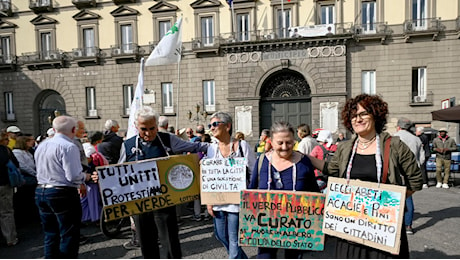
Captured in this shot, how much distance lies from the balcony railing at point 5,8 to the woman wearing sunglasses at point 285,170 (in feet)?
93.5

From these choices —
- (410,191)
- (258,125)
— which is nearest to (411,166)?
(410,191)

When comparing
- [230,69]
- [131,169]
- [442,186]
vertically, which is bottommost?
[442,186]

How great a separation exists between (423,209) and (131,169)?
Answer: 6458 mm

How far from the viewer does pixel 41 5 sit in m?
21.5

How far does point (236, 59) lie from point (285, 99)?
441 cm

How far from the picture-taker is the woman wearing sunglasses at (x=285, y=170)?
2570 mm

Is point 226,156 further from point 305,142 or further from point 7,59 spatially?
point 7,59

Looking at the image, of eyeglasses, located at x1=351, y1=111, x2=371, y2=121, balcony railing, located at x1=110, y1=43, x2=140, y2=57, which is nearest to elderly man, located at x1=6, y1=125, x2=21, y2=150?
eyeglasses, located at x1=351, y1=111, x2=371, y2=121

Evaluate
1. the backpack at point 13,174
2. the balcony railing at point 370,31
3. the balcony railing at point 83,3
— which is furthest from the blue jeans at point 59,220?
the balcony railing at point 83,3

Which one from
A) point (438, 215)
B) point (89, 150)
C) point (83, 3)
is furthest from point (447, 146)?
point (83, 3)

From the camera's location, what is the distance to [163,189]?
10.1 ft

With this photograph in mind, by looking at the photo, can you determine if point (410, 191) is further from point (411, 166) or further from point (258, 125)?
point (258, 125)

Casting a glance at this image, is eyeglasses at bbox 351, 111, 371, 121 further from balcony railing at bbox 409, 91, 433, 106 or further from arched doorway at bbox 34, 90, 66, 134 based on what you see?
arched doorway at bbox 34, 90, 66, 134

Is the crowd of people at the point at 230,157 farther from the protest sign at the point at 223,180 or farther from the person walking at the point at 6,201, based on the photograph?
the person walking at the point at 6,201
